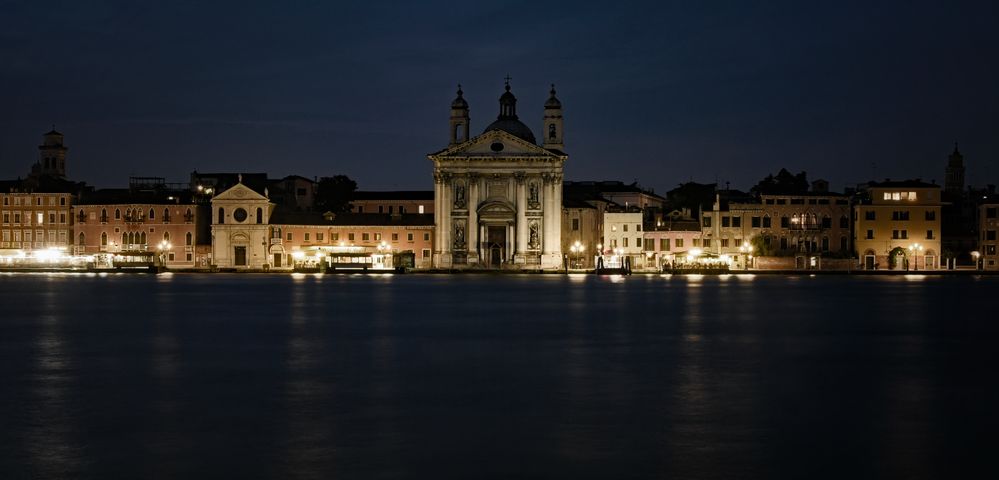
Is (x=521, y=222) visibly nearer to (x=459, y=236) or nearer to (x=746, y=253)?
(x=459, y=236)

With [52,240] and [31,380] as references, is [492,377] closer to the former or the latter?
[31,380]

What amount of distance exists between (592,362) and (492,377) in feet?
10.6

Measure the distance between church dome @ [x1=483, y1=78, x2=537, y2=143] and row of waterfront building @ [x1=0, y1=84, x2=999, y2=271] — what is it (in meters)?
0.10

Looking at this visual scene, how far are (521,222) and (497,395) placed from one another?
70.3 meters

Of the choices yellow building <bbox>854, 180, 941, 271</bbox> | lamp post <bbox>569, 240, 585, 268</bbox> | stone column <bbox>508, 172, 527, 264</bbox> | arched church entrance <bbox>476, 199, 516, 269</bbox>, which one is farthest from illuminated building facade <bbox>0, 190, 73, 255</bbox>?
yellow building <bbox>854, 180, 941, 271</bbox>

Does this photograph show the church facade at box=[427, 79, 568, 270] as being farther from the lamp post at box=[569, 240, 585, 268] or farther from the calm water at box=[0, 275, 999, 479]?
the calm water at box=[0, 275, 999, 479]

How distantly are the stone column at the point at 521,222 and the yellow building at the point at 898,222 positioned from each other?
2321cm

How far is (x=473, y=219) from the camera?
89375mm

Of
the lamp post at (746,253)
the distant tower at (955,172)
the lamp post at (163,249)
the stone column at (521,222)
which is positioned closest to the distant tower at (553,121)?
the stone column at (521,222)

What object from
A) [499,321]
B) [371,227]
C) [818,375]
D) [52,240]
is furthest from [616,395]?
[52,240]

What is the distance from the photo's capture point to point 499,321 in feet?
115

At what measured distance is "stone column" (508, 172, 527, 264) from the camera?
8844 centimetres

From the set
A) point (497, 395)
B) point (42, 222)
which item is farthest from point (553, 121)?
point (497, 395)

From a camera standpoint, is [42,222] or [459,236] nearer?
[459,236]
